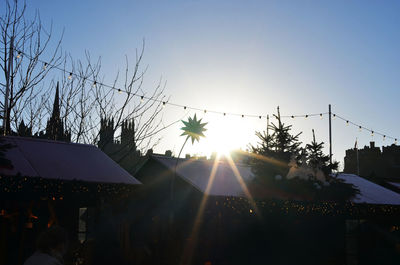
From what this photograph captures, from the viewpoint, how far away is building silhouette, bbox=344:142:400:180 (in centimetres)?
4215

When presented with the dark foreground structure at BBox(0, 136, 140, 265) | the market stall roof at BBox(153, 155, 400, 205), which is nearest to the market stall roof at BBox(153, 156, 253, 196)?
the market stall roof at BBox(153, 155, 400, 205)

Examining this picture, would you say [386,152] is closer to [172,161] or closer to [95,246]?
[172,161]

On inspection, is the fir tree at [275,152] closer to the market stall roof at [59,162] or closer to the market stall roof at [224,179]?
the market stall roof at [224,179]

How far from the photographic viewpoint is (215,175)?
14.4 meters

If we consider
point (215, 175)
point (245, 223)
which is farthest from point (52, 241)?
point (215, 175)

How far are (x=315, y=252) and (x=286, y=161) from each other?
3593mm

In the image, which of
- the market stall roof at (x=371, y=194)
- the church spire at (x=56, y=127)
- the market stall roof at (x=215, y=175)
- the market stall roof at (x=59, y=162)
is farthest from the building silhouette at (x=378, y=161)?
the market stall roof at (x=59, y=162)

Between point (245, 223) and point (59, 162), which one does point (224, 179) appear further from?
point (59, 162)

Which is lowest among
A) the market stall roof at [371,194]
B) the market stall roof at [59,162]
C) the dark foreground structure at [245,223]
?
the dark foreground structure at [245,223]

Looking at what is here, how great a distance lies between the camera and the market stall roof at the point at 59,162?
30.8 ft

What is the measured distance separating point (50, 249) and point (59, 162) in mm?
5855

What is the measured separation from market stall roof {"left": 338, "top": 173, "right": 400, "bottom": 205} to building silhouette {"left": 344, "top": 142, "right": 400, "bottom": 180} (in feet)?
81.5

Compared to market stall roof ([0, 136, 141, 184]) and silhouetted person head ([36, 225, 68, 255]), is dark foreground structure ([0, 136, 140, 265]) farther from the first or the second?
silhouetted person head ([36, 225, 68, 255])

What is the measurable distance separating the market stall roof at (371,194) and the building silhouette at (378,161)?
24851 mm
